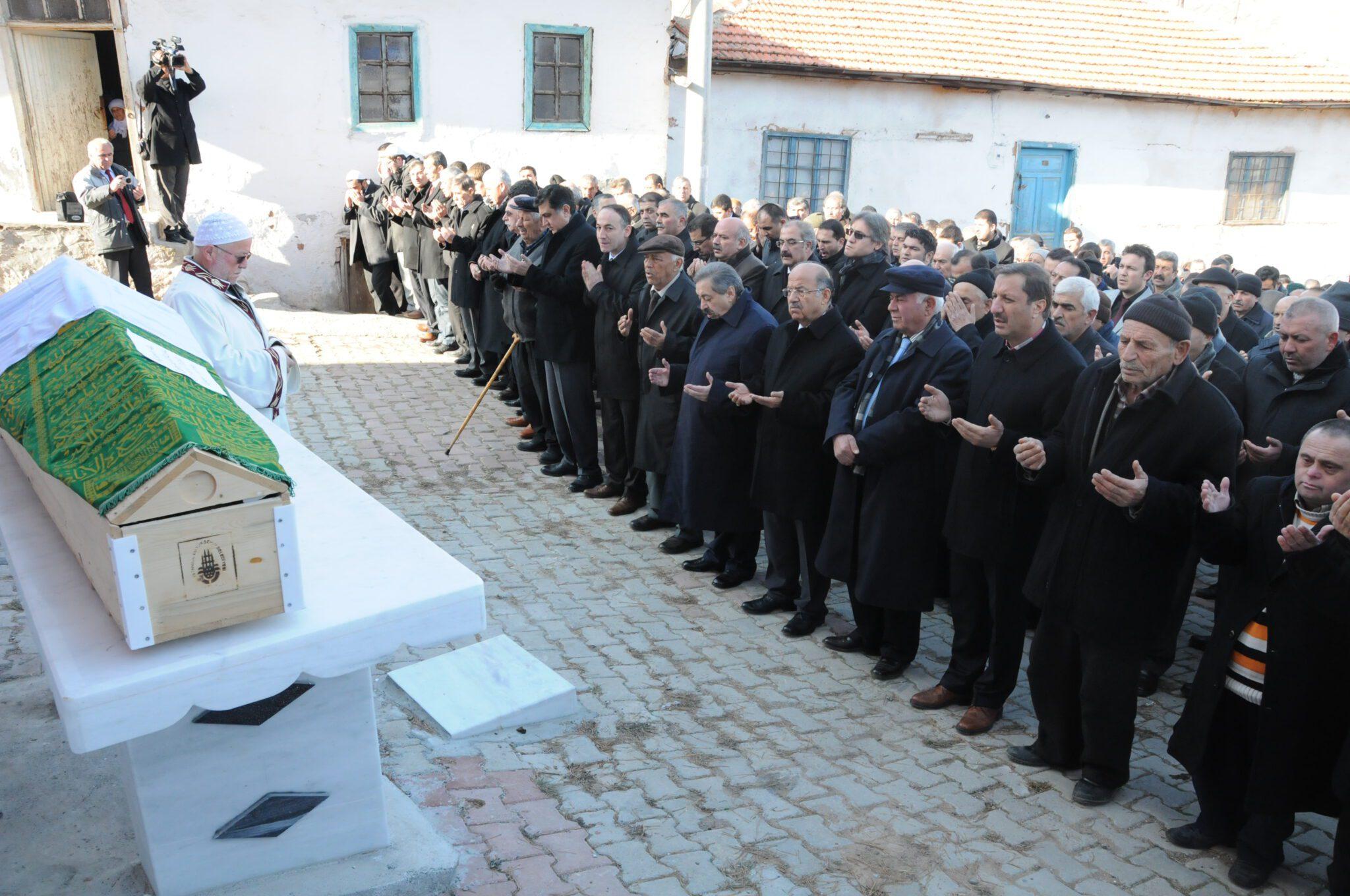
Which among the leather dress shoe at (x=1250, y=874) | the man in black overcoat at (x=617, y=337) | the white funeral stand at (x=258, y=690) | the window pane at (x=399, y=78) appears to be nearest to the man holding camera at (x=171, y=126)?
the window pane at (x=399, y=78)

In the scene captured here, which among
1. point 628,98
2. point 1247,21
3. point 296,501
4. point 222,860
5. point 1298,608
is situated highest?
point 1247,21

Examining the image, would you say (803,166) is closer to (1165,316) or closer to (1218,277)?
(1218,277)

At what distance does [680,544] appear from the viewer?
7359 mm

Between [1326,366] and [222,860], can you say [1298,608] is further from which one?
[222,860]

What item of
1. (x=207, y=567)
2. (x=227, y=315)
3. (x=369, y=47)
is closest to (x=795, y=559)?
(x=227, y=315)

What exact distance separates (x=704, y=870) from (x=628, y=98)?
559 inches

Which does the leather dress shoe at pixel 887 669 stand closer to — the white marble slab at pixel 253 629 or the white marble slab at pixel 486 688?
the white marble slab at pixel 486 688

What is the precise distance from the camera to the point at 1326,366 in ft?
17.5

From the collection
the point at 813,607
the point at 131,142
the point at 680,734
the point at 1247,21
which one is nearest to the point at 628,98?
the point at 131,142

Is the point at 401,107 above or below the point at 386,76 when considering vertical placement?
below

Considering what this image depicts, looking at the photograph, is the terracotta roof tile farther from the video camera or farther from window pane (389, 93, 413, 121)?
the video camera

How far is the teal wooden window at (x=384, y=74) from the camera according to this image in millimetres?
14977

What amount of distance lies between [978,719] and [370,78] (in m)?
13.2

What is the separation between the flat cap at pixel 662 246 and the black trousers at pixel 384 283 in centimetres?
770
